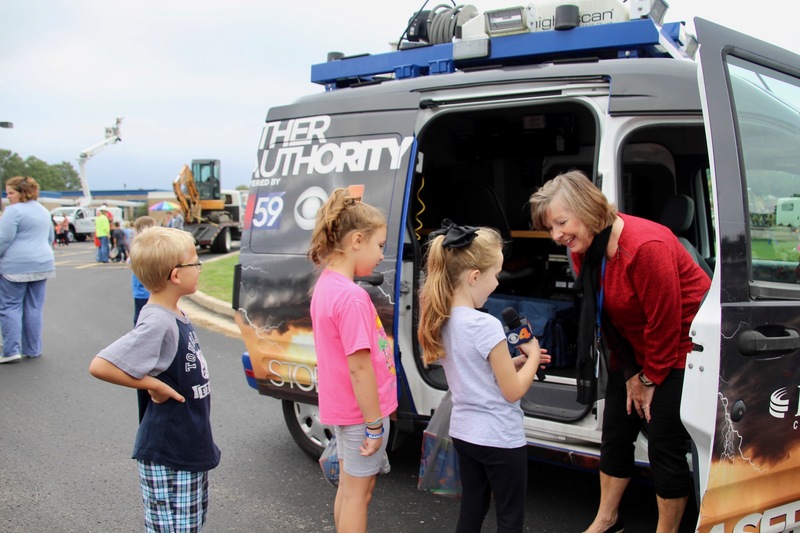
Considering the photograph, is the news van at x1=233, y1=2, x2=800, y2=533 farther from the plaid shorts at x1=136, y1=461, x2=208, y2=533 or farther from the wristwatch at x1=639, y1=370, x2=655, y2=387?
the plaid shorts at x1=136, y1=461, x2=208, y2=533

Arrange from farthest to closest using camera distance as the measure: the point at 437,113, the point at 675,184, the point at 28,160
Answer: the point at 28,160 → the point at 675,184 → the point at 437,113

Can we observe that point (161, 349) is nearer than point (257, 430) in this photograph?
Yes

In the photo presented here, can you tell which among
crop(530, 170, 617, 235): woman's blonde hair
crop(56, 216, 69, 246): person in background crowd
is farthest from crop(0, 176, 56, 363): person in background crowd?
crop(56, 216, 69, 246): person in background crowd

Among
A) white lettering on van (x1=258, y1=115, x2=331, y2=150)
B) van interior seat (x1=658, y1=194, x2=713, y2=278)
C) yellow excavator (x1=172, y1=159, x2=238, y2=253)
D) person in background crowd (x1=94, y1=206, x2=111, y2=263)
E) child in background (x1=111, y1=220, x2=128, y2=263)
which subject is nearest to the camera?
white lettering on van (x1=258, y1=115, x2=331, y2=150)

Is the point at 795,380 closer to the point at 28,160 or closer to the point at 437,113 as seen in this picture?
the point at 437,113

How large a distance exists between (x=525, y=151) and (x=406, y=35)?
6.39ft

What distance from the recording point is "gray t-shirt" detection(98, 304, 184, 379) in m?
2.19

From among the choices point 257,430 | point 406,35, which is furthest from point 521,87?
point 257,430

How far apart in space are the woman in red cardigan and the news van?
0.19m

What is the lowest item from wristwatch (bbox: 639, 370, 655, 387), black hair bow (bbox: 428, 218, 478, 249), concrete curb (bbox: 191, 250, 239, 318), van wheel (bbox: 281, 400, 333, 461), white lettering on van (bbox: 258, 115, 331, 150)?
van wheel (bbox: 281, 400, 333, 461)

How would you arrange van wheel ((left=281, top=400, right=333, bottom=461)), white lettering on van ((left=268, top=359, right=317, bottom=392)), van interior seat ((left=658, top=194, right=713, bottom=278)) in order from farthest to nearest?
van interior seat ((left=658, top=194, right=713, bottom=278)) → van wheel ((left=281, top=400, right=333, bottom=461)) → white lettering on van ((left=268, top=359, right=317, bottom=392))

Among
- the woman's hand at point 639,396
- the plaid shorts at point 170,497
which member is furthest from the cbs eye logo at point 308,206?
the woman's hand at point 639,396

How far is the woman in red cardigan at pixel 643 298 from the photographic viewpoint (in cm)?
239

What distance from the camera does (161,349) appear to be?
2.29 meters
